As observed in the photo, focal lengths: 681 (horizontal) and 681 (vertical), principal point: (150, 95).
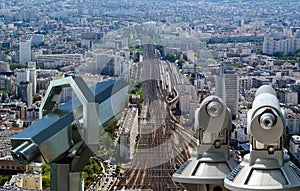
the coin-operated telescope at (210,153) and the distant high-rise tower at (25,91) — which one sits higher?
the coin-operated telescope at (210,153)

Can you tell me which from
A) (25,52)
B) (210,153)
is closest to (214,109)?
(210,153)

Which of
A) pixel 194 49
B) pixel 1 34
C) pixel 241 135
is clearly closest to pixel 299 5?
pixel 1 34

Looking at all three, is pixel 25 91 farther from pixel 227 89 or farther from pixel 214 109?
pixel 214 109

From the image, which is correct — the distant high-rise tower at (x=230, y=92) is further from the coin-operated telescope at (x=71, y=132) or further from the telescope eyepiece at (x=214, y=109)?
the coin-operated telescope at (x=71, y=132)

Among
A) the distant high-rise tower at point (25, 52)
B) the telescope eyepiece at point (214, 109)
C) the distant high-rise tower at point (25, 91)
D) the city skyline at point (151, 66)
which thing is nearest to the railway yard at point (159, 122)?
the city skyline at point (151, 66)

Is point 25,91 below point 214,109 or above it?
below

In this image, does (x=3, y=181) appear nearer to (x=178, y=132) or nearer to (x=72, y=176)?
(x=178, y=132)
